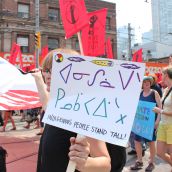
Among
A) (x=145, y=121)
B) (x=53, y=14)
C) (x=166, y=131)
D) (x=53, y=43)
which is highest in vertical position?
(x=53, y=14)

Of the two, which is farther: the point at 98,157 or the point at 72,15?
the point at 72,15

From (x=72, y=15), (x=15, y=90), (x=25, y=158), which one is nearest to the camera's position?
(x=15, y=90)

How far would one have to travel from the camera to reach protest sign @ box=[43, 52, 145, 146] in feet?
5.27

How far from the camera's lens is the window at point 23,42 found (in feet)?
93.8

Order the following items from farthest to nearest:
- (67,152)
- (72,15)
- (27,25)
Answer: (27,25) → (72,15) → (67,152)

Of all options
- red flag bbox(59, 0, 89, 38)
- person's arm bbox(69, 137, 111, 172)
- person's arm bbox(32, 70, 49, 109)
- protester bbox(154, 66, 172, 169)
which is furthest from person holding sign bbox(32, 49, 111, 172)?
protester bbox(154, 66, 172, 169)

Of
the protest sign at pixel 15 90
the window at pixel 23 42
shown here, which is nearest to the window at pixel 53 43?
the window at pixel 23 42

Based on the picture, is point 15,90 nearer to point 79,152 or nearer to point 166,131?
point 79,152

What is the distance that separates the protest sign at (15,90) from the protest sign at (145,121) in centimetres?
267

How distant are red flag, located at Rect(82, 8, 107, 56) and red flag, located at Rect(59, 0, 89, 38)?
89 centimetres

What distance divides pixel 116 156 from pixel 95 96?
1.55 feet

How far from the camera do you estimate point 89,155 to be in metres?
1.80

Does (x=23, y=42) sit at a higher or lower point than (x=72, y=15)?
higher

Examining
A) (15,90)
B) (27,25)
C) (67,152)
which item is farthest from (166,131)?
(27,25)
